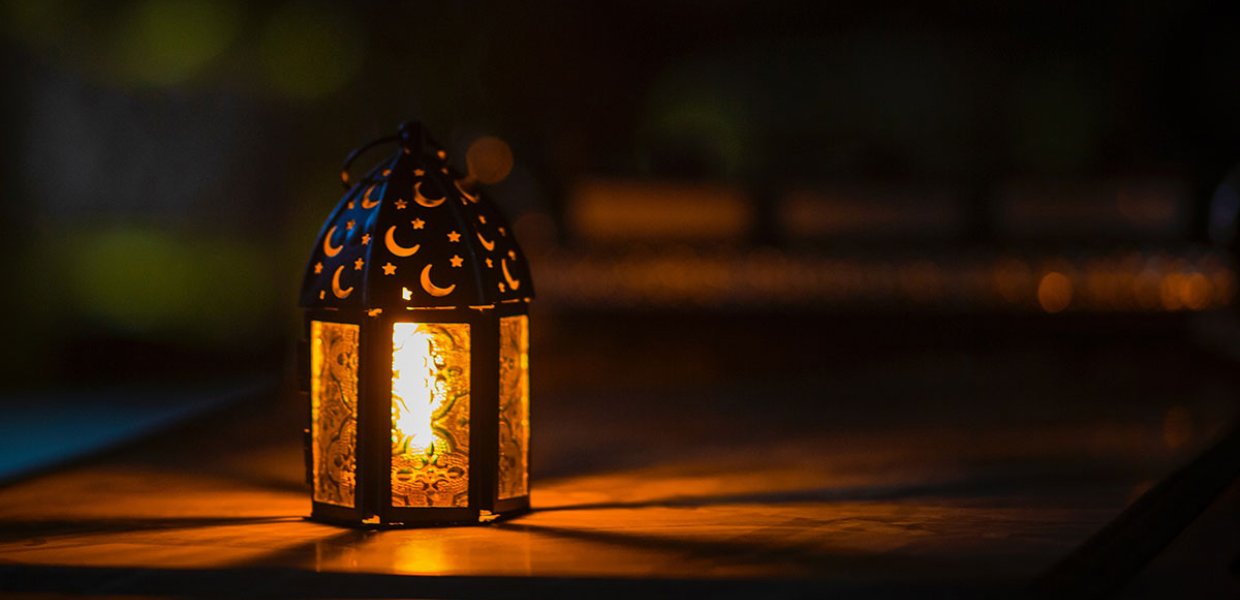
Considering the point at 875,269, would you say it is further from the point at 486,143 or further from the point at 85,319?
the point at 85,319

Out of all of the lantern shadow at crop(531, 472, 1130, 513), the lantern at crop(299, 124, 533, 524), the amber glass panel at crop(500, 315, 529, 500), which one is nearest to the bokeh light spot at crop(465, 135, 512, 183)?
the lantern shadow at crop(531, 472, 1130, 513)

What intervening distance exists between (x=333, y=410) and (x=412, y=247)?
2.31ft

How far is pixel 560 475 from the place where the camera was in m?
7.92

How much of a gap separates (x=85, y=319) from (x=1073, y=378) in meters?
8.19

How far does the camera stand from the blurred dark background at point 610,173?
44.7ft

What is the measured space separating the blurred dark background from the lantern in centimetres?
591

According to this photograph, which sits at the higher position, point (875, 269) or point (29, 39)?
point (29, 39)

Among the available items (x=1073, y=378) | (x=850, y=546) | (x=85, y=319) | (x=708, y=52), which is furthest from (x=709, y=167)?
(x=850, y=546)

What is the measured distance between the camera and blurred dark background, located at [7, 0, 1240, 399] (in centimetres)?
1361

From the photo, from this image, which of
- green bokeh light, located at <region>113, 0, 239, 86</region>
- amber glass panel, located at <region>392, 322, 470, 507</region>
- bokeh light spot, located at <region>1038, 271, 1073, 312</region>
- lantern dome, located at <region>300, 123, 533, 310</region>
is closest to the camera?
lantern dome, located at <region>300, 123, 533, 310</region>

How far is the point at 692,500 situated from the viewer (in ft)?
23.0

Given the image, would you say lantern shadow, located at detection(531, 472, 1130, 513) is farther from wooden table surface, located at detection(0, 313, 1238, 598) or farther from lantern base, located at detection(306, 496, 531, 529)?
lantern base, located at detection(306, 496, 531, 529)

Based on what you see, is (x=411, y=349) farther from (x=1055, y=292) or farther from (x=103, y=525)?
(x=1055, y=292)

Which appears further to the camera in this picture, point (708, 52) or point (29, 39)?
point (708, 52)
